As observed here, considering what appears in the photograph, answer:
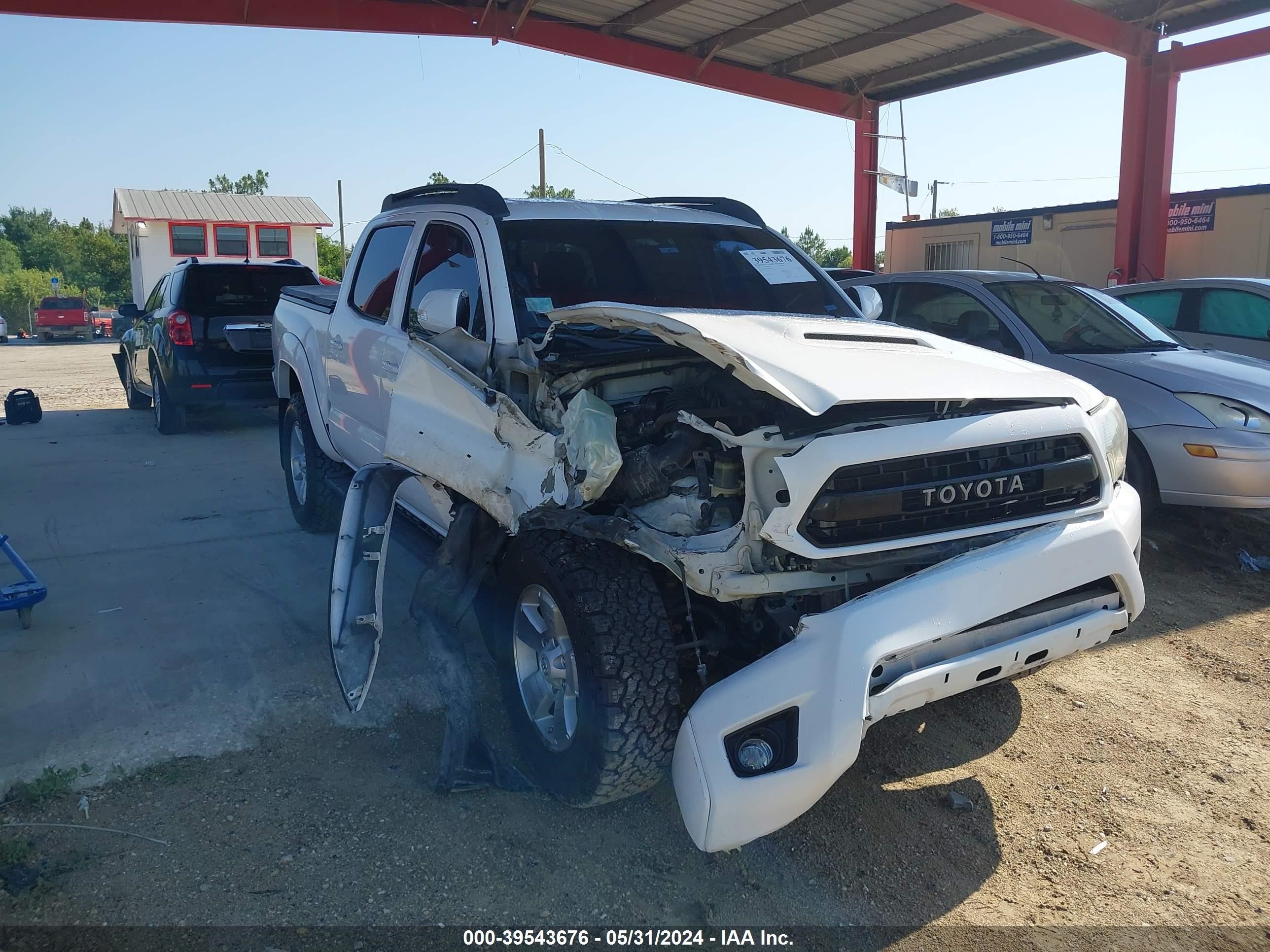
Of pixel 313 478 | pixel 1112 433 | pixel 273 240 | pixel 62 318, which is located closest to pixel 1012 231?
pixel 313 478

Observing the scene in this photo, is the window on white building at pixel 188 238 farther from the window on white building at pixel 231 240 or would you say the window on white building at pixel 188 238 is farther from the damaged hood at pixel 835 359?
the damaged hood at pixel 835 359

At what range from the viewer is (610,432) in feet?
10.3

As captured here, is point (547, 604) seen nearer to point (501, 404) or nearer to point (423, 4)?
point (501, 404)

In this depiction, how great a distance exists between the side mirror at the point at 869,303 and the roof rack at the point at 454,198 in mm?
1817

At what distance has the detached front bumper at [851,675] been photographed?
2531 millimetres

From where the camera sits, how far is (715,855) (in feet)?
10.1

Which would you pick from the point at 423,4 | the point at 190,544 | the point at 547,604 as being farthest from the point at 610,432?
the point at 423,4

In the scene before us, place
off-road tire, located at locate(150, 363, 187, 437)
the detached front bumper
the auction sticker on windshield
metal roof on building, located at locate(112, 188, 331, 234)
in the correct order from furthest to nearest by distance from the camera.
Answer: metal roof on building, located at locate(112, 188, 331, 234)
off-road tire, located at locate(150, 363, 187, 437)
the auction sticker on windshield
the detached front bumper

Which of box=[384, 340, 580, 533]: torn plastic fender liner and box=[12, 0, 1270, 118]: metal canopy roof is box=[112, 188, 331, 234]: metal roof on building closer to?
→ box=[12, 0, 1270, 118]: metal canopy roof

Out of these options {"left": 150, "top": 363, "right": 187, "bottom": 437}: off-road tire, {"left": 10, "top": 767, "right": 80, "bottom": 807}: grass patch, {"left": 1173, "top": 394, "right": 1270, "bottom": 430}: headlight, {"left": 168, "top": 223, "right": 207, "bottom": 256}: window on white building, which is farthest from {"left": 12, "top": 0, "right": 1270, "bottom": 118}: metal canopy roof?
{"left": 168, "top": 223, "right": 207, "bottom": 256}: window on white building

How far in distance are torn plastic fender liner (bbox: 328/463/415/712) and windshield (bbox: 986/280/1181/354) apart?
477 centimetres

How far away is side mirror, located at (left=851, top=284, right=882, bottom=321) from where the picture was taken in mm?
4785

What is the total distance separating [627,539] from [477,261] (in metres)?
1.91

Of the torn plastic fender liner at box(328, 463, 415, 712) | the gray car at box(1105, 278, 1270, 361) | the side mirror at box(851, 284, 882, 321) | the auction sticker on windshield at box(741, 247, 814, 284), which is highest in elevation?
the auction sticker on windshield at box(741, 247, 814, 284)
